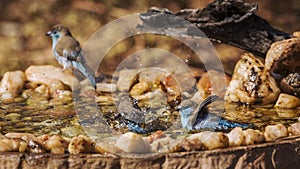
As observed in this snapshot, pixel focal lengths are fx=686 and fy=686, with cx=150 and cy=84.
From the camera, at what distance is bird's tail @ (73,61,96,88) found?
13.0ft

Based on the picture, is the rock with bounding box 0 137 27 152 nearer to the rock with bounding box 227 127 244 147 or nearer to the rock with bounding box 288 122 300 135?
the rock with bounding box 227 127 244 147

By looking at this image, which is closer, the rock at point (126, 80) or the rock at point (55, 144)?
the rock at point (55, 144)

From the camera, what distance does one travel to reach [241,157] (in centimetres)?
226

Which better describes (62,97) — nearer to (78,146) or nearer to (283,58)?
(283,58)

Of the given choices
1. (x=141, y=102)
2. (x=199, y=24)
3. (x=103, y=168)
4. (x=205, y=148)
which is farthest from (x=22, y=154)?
(x=199, y=24)

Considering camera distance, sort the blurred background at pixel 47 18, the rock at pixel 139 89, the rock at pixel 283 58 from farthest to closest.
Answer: the blurred background at pixel 47 18 < the rock at pixel 139 89 < the rock at pixel 283 58

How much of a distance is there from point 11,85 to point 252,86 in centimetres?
128

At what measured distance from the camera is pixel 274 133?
243 centimetres

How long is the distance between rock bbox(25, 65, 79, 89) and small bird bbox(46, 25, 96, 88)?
0.44ft

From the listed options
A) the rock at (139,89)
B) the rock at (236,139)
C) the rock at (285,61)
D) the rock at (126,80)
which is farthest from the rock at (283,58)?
the rock at (236,139)

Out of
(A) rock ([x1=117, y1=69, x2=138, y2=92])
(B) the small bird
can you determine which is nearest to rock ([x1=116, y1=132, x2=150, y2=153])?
(A) rock ([x1=117, y1=69, x2=138, y2=92])

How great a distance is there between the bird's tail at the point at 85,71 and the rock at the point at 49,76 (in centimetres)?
9

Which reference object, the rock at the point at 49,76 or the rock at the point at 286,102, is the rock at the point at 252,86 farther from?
the rock at the point at 49,76

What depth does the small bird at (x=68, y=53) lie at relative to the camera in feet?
13.5
